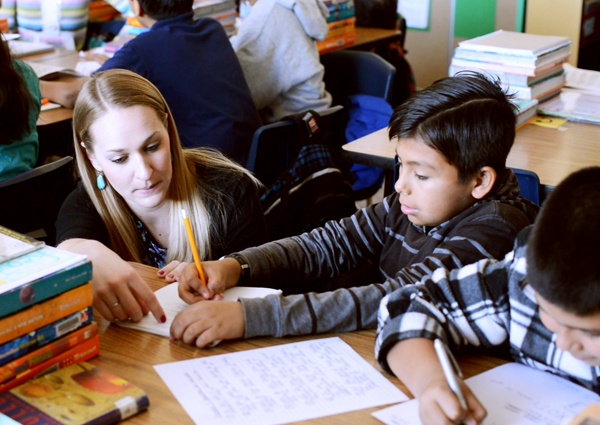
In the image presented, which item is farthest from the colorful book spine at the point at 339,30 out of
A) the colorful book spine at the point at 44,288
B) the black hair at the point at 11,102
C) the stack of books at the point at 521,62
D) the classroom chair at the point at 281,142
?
the colorful book spine at the point at 44,288

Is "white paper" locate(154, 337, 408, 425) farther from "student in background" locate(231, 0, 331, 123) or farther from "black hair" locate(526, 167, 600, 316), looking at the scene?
"student in background" locate(231, 0, 331, 123)

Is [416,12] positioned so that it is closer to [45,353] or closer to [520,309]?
[520,309]

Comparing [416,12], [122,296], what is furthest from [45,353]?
[416,12]

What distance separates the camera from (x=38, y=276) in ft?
3.76

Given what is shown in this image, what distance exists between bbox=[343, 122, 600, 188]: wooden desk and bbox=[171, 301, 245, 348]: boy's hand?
1073 mm

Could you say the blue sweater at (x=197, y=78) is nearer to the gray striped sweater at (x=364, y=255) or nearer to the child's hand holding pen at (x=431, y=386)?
the gray striped sweater at (x=364, y=255)

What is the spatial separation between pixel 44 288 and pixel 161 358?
0.74 feet

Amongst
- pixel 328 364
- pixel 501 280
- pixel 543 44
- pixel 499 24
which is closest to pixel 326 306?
pixel 328 364

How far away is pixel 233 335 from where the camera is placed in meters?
1.31

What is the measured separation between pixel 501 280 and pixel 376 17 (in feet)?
11.5

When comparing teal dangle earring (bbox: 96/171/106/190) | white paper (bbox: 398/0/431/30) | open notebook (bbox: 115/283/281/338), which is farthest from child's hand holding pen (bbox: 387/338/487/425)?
white paper (bbox: 398/0/431/30)

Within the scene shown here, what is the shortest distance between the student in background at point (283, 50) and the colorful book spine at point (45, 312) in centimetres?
218

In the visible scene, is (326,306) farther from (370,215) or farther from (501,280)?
(370,215)

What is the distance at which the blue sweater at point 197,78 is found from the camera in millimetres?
2855
